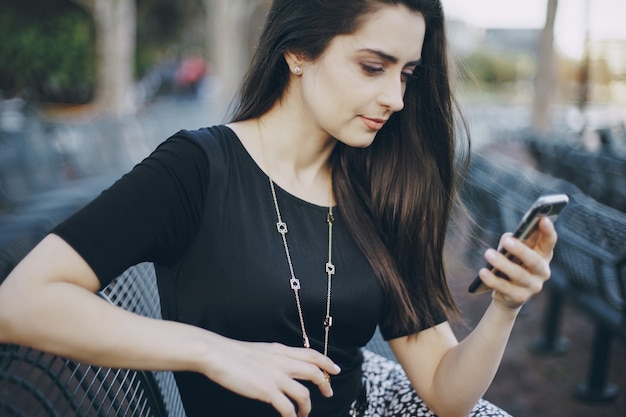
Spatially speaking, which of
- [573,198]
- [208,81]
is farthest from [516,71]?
[573,198]

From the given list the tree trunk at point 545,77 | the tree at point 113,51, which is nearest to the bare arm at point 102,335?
the tree trunk at point 545,77

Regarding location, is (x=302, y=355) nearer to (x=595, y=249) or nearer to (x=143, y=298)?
(x=143, y=298)

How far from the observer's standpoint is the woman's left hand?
1432 millimetres

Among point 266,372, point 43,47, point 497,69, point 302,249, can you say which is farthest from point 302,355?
point 497,69

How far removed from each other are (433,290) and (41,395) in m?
1.25

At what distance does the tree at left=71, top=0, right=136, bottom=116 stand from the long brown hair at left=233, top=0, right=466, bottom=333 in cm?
1053

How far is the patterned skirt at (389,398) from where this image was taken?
6.46ft

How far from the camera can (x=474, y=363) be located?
1.81 meters

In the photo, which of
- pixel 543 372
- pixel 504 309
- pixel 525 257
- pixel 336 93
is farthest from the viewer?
pixel 543 372

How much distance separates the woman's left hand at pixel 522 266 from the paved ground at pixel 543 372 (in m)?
1.66

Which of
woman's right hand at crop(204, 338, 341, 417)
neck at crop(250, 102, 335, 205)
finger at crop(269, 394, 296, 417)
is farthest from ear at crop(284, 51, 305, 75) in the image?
finger at crop(269, 394, 296, 417)

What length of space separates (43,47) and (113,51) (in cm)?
700

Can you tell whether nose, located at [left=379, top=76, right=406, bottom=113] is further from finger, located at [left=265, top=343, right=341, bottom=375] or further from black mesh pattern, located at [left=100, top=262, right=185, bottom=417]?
black mesh pattern, located at [left=100, top=262, right=185, bottom=417]

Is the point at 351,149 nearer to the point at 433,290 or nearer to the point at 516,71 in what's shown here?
the point at 433,290
